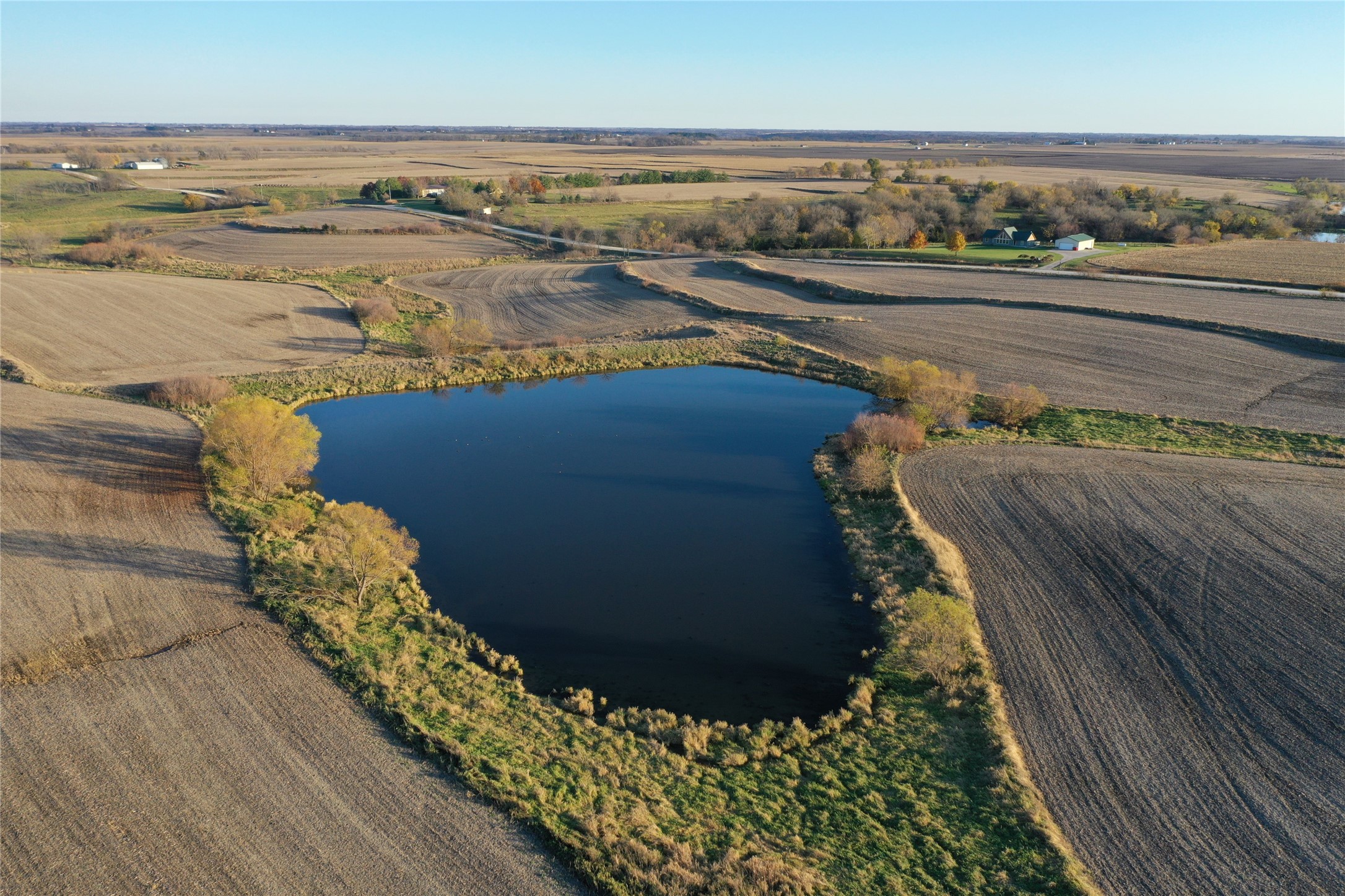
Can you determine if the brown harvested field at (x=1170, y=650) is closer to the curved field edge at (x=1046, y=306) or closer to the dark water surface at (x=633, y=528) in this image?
the dark water surface at (x=633, y=528)

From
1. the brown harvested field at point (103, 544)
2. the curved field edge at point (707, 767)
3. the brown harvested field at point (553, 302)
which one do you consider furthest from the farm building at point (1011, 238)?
the brown harvested field at point (103, 544)

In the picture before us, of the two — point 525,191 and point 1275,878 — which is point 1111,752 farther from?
point 525,191

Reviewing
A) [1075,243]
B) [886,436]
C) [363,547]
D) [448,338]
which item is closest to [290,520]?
[363,547]

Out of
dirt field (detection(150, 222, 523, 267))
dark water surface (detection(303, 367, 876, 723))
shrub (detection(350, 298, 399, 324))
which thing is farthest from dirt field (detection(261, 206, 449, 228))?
dark water surface (detection(303, 367, 876, 723))

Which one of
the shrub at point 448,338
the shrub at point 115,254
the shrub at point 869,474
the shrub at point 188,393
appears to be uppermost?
the shrub at point 115,254

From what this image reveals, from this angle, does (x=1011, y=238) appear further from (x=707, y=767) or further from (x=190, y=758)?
(x=190, y=758)

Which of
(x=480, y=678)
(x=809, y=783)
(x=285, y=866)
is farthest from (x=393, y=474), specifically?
(x=809, y=783)

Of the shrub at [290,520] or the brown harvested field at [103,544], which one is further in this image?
the shrub at [290,520]
